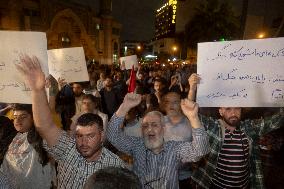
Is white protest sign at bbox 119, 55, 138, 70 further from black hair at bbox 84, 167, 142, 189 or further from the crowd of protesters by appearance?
black hair at bbox 84, 167, 142, 189

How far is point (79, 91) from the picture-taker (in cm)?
813

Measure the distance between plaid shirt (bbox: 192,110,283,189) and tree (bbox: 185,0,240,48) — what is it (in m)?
35.5

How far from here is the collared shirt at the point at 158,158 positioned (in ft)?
11.3

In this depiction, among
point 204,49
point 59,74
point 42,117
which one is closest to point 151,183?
point 42,117

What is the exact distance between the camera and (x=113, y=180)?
Answer: 183cm

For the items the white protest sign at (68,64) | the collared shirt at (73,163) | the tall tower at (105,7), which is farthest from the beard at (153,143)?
the tall tower at (105,7)

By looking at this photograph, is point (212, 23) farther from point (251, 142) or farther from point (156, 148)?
point (156, 148)

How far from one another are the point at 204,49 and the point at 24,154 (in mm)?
2332

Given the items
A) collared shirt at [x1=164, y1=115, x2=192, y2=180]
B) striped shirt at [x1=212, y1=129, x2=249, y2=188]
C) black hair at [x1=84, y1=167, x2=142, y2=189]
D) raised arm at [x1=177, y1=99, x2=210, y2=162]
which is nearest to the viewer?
black hair at [x1=84, y1=167, x2=142, y2=189]

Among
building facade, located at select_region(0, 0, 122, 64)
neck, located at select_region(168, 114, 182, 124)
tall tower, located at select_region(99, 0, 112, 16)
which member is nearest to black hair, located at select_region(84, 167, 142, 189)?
neck, located at select_region(168, 114, 182, 124)

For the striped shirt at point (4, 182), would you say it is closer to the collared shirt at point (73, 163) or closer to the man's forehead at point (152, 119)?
the collared shirt at point (73, 163)

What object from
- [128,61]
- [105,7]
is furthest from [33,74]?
[105,7]

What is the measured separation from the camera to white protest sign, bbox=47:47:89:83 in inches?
251

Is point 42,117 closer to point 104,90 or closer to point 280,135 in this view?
point 280,135
